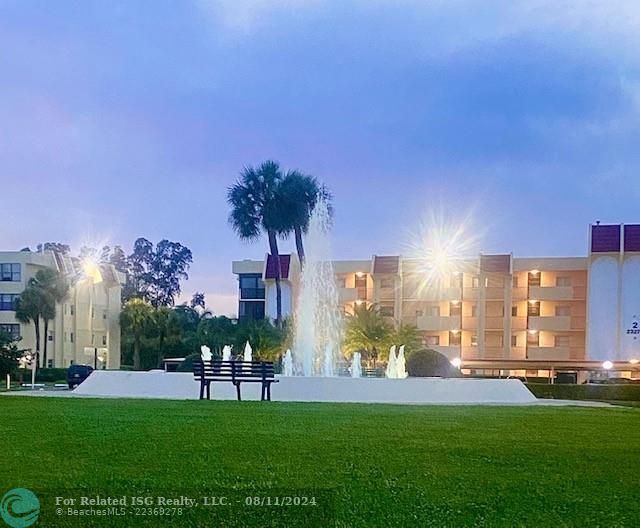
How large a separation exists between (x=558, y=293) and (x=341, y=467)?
41.4 meters

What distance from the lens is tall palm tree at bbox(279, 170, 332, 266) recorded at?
131 ft

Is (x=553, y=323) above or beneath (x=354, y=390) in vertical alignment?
above

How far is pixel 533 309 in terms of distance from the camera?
47906mm

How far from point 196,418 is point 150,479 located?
5912 mm

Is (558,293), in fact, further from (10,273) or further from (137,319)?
(10,273)

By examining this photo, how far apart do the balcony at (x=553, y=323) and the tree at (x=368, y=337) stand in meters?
16.6

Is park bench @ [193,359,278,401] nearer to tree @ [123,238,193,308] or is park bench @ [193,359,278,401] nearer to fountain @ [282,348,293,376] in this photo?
fountain @ [282,348,293,376]

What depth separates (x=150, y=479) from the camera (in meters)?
6.82

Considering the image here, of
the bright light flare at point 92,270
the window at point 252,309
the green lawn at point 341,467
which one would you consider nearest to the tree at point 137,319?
the bright light flare at point 92,270

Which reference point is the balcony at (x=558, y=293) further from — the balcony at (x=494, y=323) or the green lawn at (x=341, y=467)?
the green lawn at (x=341, y=467)

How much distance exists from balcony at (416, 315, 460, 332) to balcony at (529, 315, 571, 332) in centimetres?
453

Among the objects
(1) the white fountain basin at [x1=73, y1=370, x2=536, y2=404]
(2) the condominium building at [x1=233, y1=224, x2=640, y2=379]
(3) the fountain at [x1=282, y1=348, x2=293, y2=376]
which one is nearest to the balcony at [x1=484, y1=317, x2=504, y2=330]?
(2) the condominium building at [x1=233, y1=224, x2=640, y2=379]

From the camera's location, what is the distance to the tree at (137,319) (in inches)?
2229

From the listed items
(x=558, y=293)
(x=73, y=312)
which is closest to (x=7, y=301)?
(x=73, y=312)
